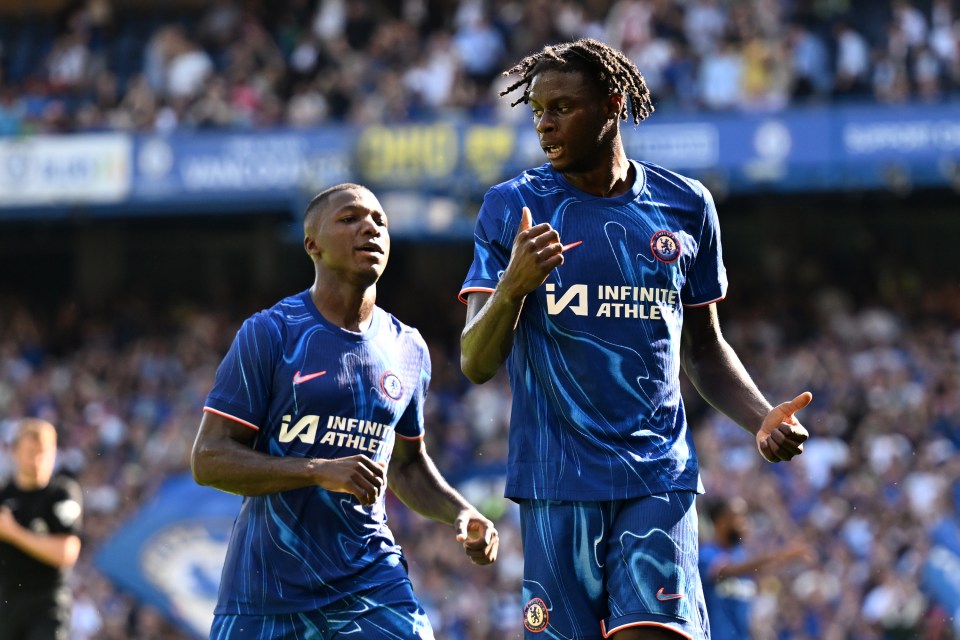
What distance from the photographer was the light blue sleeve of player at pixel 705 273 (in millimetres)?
4730

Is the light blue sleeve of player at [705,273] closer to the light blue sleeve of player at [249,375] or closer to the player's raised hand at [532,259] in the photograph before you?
the player's raised hand at [532,259]

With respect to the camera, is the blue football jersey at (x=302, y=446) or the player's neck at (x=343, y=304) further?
the player's neck at (x=343, y=304)

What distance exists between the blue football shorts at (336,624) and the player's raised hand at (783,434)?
137 cm

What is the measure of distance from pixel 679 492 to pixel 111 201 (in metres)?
18.8

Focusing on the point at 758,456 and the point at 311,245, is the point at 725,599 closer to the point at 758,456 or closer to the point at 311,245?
the point at 311,245

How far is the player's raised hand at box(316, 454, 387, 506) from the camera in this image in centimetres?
457

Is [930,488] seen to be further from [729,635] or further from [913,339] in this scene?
[729,635]

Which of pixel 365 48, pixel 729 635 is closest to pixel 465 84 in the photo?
pixel 365 48

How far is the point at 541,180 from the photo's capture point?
4.60 meters

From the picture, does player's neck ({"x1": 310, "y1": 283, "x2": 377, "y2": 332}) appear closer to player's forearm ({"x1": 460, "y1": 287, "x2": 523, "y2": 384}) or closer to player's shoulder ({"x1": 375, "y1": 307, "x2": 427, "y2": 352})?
player's shoulder ({"x1": 375, "y1": 307, "x2": 427, "y2": 352})

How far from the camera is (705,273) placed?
187 inches

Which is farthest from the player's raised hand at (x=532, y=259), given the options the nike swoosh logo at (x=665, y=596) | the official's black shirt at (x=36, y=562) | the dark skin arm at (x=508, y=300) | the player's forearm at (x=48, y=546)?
the official's black shirt at (x=36, y=562)

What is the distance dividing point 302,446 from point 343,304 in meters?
0.52

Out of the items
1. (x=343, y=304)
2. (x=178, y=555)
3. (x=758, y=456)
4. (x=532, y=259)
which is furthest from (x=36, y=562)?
(x=758, y=456)
